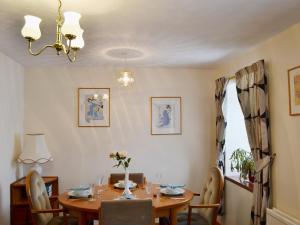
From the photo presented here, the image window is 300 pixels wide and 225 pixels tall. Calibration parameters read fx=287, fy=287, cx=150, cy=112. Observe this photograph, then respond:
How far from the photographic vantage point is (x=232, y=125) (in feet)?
14.0

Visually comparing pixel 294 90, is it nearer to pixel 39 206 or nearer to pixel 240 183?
pixel 240 183

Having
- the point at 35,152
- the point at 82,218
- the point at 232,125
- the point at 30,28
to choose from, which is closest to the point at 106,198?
the point at 82,218

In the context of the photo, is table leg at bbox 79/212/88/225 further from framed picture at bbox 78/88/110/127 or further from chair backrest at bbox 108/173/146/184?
framed picture at bbox 78/88/110/127

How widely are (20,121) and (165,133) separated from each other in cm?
221

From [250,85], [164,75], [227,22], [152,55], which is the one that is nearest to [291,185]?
[250,85]

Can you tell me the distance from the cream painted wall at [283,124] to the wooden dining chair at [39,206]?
219 centimetres

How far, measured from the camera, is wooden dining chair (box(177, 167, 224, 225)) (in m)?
3.03

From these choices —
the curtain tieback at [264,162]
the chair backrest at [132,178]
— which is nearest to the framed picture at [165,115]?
the chair backrest at [132,178]

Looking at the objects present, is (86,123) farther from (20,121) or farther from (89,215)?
(89,215)

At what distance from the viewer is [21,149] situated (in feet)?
14.1

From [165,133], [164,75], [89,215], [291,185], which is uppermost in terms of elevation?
[164,75]

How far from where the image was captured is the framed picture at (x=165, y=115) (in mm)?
4594

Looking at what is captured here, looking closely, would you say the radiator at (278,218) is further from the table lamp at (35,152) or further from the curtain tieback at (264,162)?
the table lamp at (35,152)

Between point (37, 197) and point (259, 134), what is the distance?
247cm
